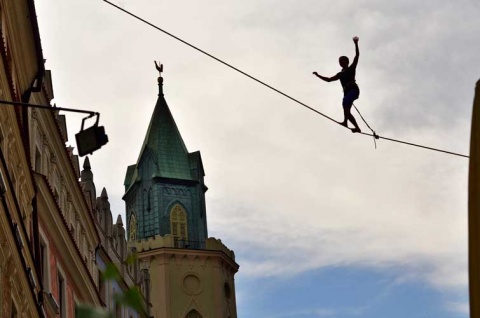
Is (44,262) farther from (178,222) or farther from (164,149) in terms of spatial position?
(164,149)

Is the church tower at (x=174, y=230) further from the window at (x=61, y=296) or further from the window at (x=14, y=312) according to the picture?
the window at (x=14, y=312)

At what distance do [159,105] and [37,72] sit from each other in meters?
44.9

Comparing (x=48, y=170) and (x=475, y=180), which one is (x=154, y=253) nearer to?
(x=48, y=170)

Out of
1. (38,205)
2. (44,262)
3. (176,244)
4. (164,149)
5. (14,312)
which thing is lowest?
(14,312)

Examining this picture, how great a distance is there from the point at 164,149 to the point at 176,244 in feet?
20.9

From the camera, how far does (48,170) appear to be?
95.7ft

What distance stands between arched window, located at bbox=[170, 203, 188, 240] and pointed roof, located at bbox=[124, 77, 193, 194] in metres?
1.67

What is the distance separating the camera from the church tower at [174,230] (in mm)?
63062

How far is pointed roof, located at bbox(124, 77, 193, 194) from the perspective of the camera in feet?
A: 223

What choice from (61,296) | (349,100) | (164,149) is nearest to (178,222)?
(164,149)

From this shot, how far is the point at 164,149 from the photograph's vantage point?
225 feet

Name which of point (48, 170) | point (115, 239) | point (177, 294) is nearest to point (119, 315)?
point (115, 239)

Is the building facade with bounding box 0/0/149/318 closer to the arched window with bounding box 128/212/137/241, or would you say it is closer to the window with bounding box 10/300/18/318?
the window with bounding box 10/300/18/318

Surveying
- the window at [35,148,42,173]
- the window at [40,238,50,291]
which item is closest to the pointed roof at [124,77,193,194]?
the window at [35,148,42,173]
